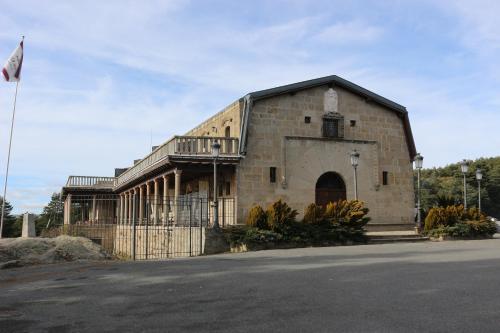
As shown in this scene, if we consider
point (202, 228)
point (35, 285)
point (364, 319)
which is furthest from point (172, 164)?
point (364, 319)

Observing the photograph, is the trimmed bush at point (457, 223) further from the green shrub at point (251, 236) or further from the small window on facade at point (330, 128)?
the green shrub at point (251, 236)

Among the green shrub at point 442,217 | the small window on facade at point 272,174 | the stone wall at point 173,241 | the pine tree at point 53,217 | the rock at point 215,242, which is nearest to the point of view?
the rock at point 215,242

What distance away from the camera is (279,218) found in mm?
19938

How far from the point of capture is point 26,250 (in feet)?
53.1

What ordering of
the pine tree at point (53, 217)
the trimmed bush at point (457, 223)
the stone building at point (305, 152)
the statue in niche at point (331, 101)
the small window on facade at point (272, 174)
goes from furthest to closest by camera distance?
1. the pine tree at point (53, 217)
2. the statue in niche at point (331, 101)
3. the small window on facade at point (272, 174)
4. the stone building at point (305, 152)
5. the trimmed bush at point (457, 223)

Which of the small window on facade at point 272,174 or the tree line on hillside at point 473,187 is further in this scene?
the tree line on hillside at point 473,187

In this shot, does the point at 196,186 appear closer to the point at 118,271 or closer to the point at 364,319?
the point at 118,271

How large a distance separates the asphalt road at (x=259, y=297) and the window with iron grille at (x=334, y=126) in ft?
46.4

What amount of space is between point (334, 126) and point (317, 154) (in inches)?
71.5

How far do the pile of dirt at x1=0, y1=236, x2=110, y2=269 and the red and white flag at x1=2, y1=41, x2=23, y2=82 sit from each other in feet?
39.4

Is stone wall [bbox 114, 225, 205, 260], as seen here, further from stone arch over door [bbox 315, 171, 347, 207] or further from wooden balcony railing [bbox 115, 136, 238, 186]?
stone arch over door [bbox 315, 171, 347, 207]

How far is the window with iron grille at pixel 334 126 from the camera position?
2680cm

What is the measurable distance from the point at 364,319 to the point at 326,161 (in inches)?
789

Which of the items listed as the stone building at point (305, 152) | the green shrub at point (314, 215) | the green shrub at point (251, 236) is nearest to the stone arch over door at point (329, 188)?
the stone building at point (305, 152)
